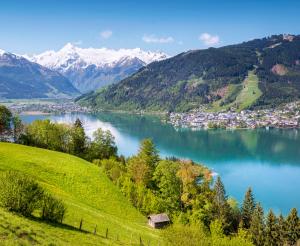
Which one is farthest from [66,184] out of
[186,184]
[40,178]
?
[186,184]

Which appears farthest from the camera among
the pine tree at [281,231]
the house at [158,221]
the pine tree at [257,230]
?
the pine tree at [257,230]

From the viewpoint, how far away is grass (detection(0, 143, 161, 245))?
28.1 m

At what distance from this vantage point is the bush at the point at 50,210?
101ft

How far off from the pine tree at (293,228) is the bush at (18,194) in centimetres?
5115

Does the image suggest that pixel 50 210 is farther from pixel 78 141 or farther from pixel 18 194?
pixel 78 141

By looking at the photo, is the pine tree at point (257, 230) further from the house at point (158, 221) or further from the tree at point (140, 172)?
the tree at point (140, 172)

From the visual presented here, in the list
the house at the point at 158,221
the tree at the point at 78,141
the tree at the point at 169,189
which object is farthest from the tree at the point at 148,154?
the house at the point at 158,221

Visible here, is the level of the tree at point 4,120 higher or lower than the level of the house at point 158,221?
higher

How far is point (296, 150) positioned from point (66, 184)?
160143mm

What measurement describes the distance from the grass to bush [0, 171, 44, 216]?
1.45 metres

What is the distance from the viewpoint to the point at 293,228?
67.4 metres

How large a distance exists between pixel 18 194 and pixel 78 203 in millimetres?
19360

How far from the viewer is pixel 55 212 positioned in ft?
103

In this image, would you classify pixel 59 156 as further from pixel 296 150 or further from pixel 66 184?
pixel 296 150
